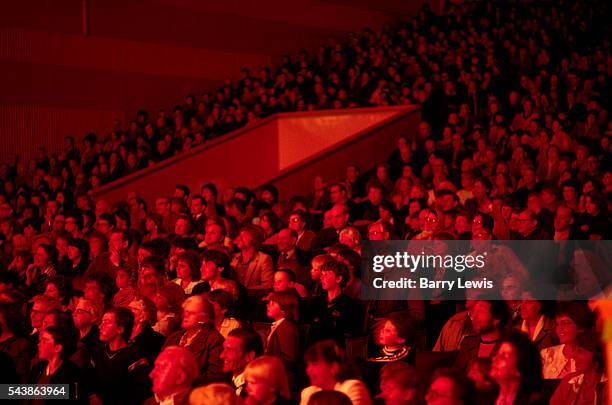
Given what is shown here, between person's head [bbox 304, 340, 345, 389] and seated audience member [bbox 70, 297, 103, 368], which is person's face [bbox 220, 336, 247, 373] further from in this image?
seated audience member [bbox 70, 297, 103, 368]

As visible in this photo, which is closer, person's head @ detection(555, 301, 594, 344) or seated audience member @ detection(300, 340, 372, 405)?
seated audience member @ detection(300, 340, 372, 405)

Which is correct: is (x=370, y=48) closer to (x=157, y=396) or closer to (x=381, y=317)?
(x=381, y=317)

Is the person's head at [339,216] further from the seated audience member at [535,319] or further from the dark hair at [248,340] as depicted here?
the dark hair at [248,340]

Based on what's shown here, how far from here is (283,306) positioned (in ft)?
15.9

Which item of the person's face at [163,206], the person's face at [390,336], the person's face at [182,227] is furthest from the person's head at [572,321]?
the person's face at [163,206]

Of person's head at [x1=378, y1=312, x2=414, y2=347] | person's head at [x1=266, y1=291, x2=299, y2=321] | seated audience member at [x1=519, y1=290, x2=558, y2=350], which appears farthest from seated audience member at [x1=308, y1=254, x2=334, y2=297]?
seated audience member at [x1=519, y1=290, x2=558, y2=350]

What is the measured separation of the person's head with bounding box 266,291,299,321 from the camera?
191 inches

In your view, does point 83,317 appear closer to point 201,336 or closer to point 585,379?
point 201,336

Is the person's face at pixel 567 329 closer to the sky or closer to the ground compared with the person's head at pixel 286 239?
closer to the ground

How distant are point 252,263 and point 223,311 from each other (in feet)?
4.52

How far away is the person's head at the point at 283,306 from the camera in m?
4.85

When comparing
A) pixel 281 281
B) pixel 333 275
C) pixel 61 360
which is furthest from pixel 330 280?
pixel 61 360

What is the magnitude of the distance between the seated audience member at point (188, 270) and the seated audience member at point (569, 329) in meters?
2.40

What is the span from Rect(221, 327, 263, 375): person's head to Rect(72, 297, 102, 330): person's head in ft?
4.44
